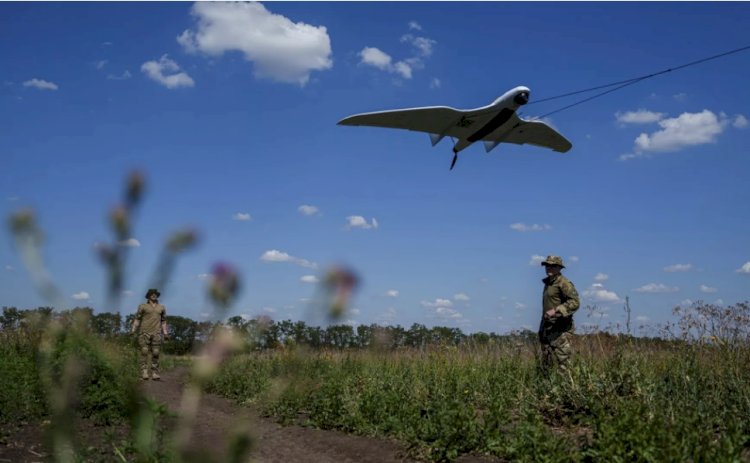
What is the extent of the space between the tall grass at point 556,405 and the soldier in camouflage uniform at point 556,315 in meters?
0.29

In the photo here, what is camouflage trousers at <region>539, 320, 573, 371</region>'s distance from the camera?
7.36m

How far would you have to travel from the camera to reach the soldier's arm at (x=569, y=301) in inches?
294

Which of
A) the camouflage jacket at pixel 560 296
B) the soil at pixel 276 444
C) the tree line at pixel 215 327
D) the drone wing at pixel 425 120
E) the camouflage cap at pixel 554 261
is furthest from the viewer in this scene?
the drone wing at pixel 425 120

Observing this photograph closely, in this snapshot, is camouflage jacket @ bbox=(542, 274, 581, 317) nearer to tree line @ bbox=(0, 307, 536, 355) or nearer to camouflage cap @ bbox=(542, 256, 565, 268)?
camouflage cap @ bbox=(542, 256, 565, 268)

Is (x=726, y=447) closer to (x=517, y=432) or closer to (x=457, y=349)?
(x=517, y=432)

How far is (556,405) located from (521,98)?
27.6ft

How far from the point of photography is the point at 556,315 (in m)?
7.48

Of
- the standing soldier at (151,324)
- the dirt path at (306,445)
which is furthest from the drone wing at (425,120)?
the standing soldier at (151,324)

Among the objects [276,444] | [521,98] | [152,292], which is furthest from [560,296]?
[152,292]

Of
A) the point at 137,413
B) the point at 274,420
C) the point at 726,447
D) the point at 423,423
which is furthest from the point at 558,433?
the point at 137,413

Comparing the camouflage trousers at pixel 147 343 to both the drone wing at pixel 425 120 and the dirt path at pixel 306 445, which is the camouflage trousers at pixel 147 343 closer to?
the dirt path at pixel 306 445

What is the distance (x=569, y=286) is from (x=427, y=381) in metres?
2.18

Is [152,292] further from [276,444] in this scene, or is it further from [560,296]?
[560,296]

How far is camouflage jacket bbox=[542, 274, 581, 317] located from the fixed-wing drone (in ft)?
20.3
